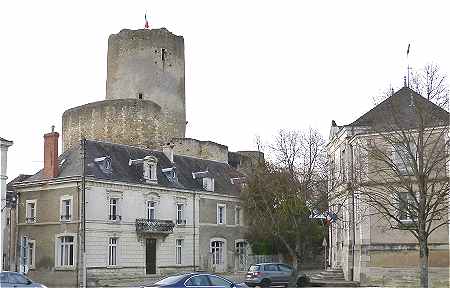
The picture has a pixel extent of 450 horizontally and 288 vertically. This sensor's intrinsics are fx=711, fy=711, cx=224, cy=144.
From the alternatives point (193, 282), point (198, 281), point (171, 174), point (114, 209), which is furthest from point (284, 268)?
point (171, 174)

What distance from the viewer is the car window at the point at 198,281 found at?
66.6 ft

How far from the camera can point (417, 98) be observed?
26750 mm

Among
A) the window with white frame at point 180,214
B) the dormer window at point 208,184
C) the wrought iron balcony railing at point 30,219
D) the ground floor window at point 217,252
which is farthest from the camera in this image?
the dormer window at point 208,184

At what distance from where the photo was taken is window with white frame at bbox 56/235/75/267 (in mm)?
41156

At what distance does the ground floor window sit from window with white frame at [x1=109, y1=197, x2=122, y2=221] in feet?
33.2

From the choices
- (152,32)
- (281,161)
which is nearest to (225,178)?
(281,161)

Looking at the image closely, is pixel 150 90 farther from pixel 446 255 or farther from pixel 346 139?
pixel 446 255

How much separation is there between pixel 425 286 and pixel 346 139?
39.2 ft

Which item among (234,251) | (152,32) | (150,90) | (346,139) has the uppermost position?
(152,32)

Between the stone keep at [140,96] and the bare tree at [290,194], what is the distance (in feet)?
37.6

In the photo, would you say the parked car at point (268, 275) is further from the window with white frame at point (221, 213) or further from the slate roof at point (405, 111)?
the window with white frame at point (221, 213)

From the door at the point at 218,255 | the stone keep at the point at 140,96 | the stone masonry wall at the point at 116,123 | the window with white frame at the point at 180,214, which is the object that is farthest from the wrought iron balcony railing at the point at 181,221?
the stone keep at the point at 140,96

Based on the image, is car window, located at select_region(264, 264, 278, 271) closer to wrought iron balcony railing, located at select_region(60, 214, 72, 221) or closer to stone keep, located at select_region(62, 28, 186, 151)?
wrought iron balcony railing, located at select_region(60, 214, 72, 221)

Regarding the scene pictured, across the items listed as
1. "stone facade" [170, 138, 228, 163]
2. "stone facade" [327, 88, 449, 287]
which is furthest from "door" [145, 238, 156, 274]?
"stone facade" [170, 138, 228, 163]
